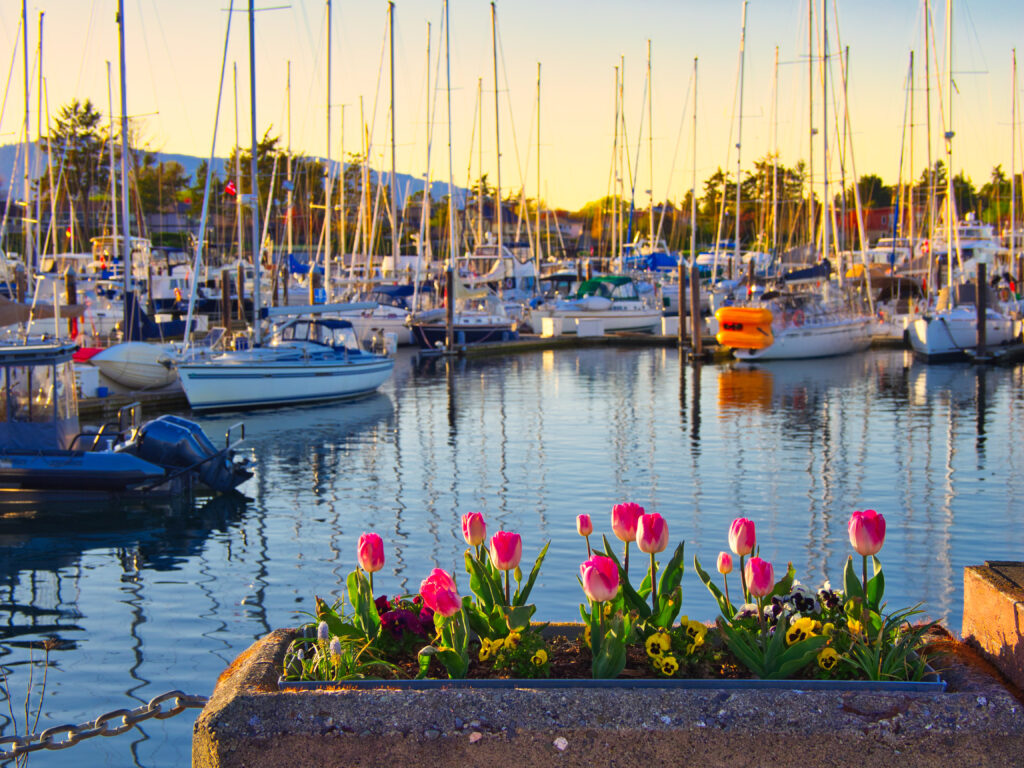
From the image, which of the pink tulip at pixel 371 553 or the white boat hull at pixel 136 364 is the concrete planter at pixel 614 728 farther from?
the white boat hull at pixel 136 364

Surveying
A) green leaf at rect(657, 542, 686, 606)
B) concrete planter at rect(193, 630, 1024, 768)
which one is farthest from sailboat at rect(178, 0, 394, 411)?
concrete planter at rect(193, 630, 1024, 768)

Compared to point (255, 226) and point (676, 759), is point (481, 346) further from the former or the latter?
point (676, 759)

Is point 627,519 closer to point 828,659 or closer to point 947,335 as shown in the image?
point 828,659

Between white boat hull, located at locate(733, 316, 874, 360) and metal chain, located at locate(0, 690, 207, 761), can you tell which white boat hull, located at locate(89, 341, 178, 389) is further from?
metal chain, located at locate(0, 690, 207, 761)

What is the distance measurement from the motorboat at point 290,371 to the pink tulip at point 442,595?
23.7m

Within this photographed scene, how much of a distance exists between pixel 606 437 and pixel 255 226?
1122cm

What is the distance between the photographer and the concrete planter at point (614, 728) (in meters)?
3.28

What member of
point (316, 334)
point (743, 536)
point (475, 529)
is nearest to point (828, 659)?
point (743, 536)

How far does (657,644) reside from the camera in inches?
153

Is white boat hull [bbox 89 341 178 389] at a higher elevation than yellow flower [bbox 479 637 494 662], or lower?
higher

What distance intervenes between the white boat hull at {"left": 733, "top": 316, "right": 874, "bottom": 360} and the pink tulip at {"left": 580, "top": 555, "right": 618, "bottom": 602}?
36.3 metres

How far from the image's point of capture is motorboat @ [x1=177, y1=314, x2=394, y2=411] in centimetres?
2652

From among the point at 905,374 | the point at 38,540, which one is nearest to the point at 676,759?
the point at 38,540

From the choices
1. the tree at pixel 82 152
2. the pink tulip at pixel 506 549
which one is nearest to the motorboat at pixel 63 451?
the pink tulip at pixel 506 549
